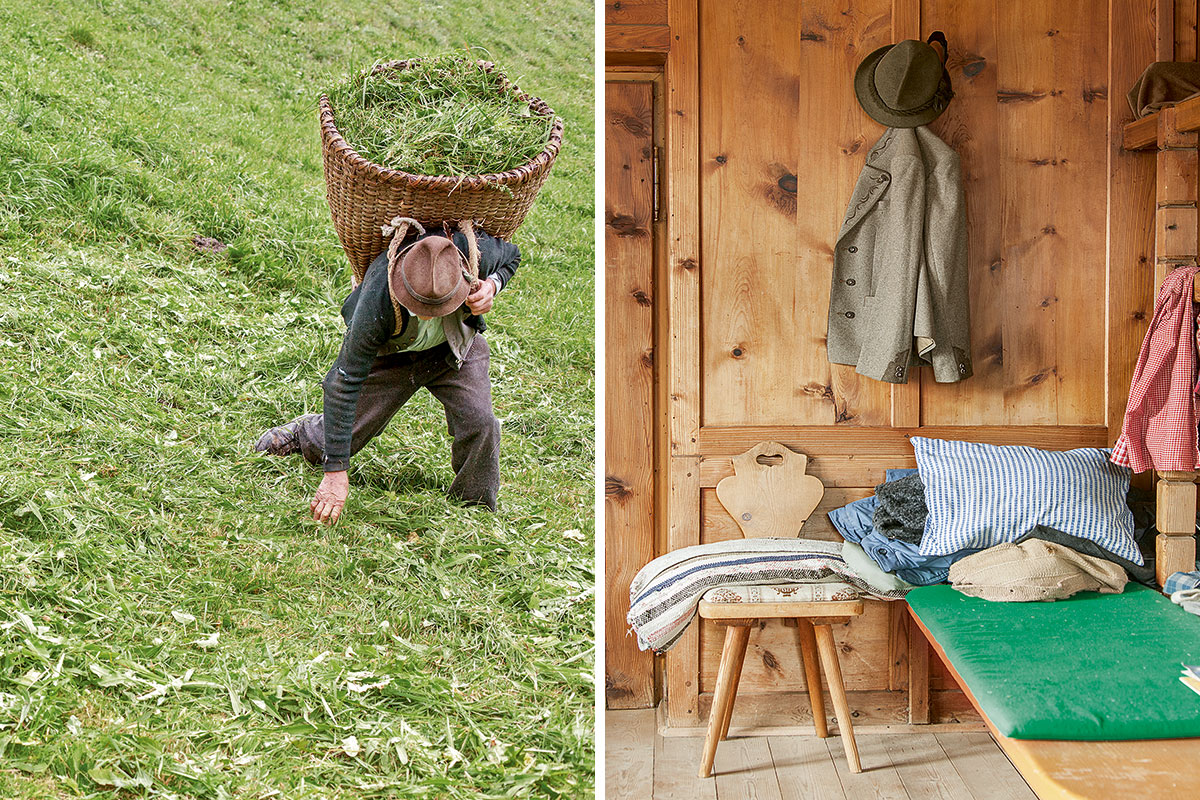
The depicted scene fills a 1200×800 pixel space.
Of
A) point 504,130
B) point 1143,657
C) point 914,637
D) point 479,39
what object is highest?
point 479,39

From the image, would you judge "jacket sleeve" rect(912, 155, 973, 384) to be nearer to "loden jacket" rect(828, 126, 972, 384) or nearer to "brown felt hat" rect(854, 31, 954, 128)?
"loden jacket" rect(828, 126, 972, 384)

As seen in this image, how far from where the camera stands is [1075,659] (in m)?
1.73

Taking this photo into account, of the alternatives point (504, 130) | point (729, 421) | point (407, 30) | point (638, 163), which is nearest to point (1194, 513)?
point (729, 421)

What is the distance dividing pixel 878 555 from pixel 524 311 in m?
1.02

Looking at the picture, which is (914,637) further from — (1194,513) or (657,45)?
(657,45)

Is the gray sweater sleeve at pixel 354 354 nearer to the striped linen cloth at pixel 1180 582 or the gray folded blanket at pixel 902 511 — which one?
the gray folded blanket at pixel 902 511

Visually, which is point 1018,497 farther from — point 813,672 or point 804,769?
point 804,769

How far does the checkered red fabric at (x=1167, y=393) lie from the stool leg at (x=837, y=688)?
827 mm

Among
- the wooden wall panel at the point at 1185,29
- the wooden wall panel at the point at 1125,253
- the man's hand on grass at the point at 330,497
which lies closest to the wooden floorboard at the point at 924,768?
the wooden wall panel at the point at 1125,253

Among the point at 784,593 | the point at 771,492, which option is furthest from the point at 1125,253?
the point at 784,593

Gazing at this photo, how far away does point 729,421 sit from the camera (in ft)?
8.21

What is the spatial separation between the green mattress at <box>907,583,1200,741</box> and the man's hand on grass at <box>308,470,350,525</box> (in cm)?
122

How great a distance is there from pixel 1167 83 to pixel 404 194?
1865 millimetres

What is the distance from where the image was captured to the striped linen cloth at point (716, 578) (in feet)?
7.32
